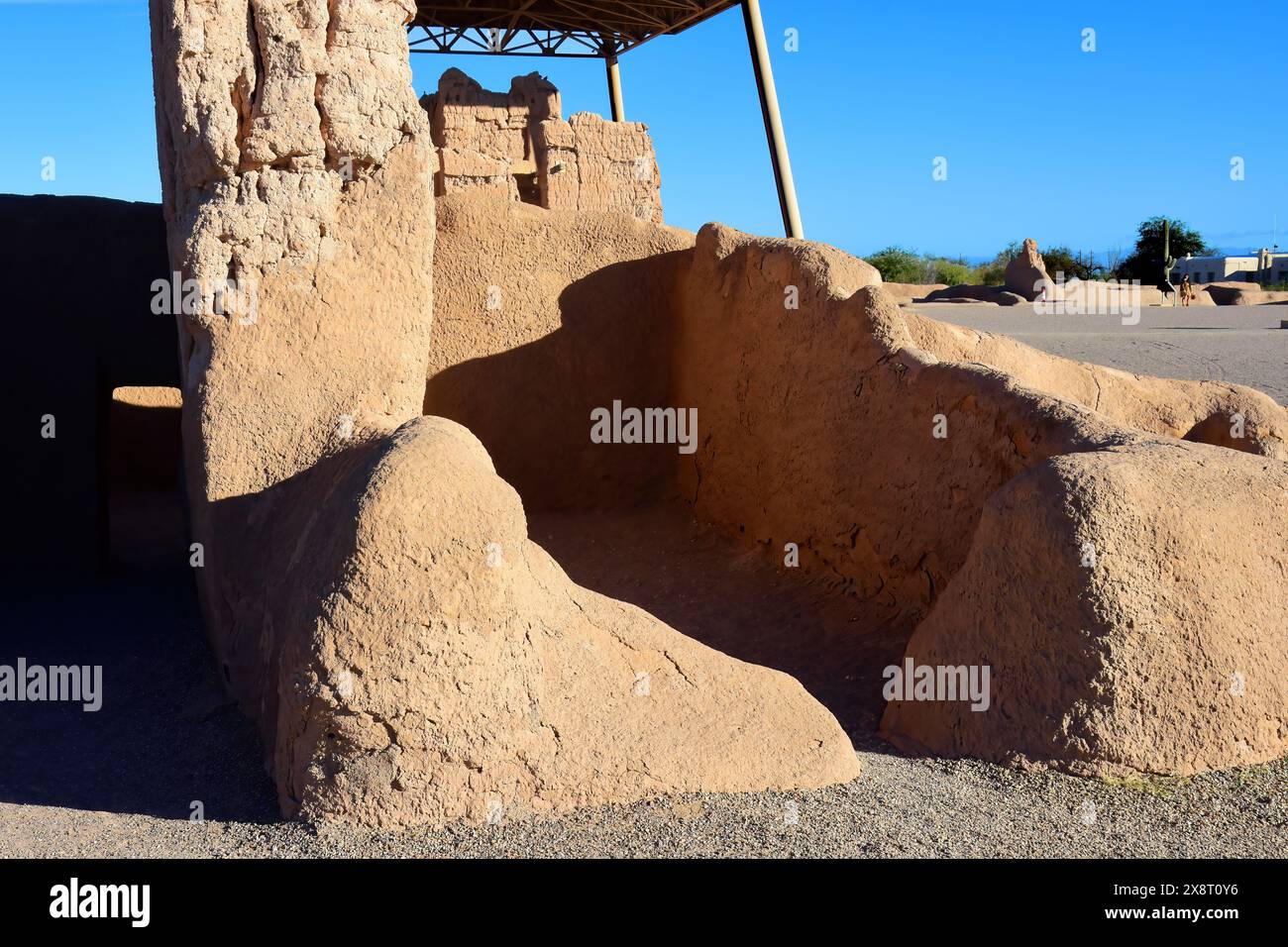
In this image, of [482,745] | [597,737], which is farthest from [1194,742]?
[482,745]

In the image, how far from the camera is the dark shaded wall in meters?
7.06

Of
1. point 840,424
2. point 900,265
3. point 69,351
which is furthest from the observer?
point 900,265

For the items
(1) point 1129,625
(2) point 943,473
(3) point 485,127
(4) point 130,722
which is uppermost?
(3) point 485,127

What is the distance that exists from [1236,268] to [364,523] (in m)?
56.1

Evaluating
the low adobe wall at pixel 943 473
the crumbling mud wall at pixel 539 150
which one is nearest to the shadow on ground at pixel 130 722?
the low adobe wall at pixel 943 473

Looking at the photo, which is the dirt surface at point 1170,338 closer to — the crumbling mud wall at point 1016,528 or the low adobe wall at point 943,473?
the low adobe wall at point 943,473

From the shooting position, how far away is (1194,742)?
4090 mm

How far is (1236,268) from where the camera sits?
52.7 metres

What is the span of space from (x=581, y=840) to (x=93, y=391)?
494 cm

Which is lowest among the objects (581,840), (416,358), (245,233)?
(581,840)

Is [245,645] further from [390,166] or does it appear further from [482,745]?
[390,166]

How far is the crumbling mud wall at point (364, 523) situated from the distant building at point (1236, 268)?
137ft

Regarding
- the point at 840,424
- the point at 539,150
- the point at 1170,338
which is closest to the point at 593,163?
the point at 539,150

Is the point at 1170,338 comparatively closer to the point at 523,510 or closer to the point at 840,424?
the point at 840,424
